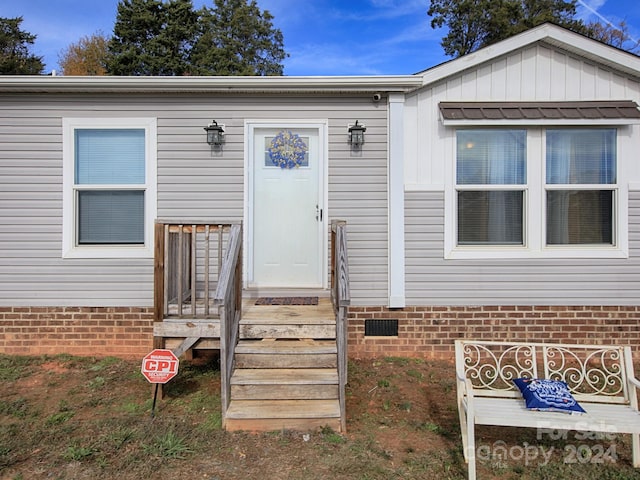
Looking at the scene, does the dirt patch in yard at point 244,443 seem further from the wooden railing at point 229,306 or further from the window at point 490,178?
the window at point 490,178

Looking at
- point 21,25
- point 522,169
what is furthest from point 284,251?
point 21,25

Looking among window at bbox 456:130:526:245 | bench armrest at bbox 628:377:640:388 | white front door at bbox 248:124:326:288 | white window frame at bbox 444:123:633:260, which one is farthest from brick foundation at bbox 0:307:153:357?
bench armrest at bbox 628:377:640:388

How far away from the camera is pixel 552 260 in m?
4.80

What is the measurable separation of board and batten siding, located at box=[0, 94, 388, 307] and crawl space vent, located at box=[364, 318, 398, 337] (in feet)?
0.77

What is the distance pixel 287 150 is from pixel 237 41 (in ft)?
62.5

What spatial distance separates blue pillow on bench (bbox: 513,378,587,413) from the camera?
2.73 metres

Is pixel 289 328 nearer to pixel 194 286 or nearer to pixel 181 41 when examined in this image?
pixel 194 286

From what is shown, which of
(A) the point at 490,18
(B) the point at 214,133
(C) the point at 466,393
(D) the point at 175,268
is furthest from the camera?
(A) the point at 490,18

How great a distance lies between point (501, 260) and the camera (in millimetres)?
4816

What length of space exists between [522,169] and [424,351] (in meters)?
2.38

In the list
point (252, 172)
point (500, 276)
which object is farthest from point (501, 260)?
point (252, 172)

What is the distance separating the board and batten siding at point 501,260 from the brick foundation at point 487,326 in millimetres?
126

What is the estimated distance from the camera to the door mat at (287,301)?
4590 millimetres

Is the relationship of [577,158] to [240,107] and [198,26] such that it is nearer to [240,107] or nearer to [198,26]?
[240,107]
